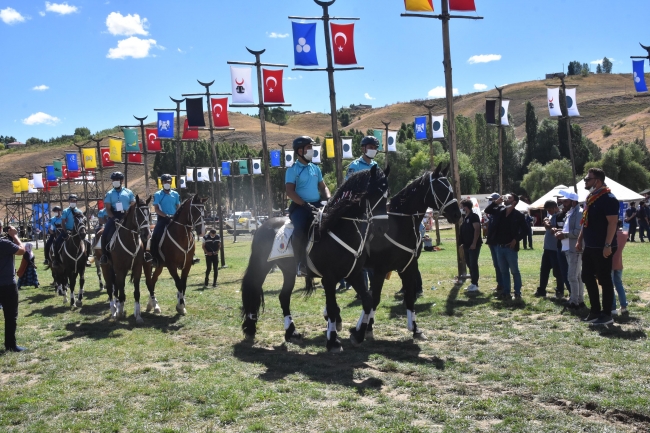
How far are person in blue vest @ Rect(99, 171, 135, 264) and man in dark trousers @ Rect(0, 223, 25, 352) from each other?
2.79 m

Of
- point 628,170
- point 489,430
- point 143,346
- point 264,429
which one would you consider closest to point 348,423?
point 264,429

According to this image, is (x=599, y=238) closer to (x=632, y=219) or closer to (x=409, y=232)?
(x=409, y=232)

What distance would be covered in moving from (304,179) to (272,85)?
39.3 feet

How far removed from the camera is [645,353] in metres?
7.71

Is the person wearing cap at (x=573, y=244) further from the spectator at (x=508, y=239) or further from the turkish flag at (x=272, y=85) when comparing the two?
the turkish flag at (x=272, y=85)

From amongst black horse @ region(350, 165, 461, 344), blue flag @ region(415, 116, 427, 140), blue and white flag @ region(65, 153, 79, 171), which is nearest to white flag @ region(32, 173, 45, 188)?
blue and white flag @ region(65, 153, 79, 171)

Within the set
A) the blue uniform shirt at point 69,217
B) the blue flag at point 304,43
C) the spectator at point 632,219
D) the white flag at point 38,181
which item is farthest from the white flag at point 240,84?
the white flag at point 38,181

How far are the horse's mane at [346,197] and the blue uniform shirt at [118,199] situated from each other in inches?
238

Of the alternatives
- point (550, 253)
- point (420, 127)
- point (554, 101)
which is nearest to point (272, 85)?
point (550, 253)

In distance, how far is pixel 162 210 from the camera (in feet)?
44.0

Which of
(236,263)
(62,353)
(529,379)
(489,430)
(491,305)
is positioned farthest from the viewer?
(236,263)

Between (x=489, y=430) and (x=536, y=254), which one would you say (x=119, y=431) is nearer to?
(x=489, y=430)

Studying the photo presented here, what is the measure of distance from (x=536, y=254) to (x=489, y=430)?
2078cm

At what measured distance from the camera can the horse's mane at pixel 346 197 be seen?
8461mm
